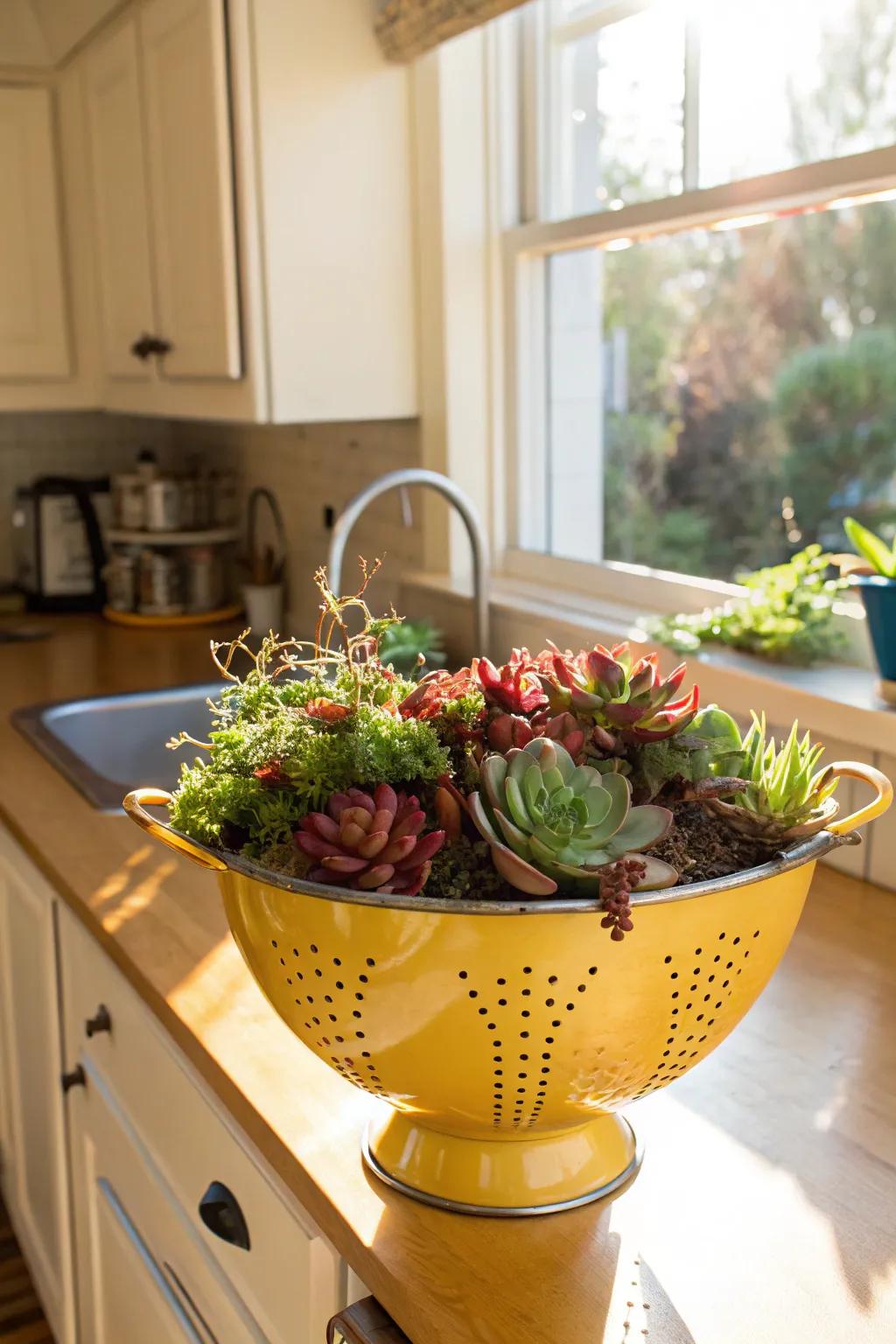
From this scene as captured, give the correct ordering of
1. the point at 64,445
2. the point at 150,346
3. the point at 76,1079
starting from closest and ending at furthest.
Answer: the point at 76,1079
the point at 150,346
the point at 64,445

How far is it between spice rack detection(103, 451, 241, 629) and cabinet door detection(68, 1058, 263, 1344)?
1.49 m

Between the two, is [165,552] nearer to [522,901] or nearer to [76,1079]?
[76,1079]

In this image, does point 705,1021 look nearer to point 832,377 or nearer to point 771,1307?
point 771,1307

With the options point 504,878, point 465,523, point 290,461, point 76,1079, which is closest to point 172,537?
point 290,461

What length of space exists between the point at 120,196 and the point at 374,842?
2085 mm

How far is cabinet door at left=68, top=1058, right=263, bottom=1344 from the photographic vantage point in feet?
3.61

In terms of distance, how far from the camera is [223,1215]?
1.03 m

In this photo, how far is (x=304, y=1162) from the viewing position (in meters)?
0.87

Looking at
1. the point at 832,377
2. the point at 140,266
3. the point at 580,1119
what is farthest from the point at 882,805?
the point at 140,266

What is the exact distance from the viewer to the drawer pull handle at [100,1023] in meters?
1.33

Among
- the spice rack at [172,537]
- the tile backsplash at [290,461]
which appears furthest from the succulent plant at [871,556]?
the spice rack at [172,537]

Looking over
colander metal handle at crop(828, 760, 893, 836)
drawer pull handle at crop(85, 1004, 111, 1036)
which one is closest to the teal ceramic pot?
colander metal handle at crop(828, 760, 893, 836)

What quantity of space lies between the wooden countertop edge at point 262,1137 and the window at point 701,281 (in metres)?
1.03

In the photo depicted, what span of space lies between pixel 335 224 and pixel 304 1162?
5.18 ft
